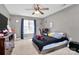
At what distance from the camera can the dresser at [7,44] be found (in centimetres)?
162

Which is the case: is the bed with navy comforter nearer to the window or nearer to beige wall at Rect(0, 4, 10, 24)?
the window

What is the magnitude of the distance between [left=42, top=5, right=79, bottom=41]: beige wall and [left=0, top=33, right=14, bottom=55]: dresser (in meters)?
0.64

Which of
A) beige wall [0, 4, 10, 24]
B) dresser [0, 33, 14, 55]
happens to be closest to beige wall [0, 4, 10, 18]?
beige wall [0, 4, 10, 24]

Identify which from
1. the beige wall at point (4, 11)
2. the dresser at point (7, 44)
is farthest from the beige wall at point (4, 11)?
the dresser at point (7, 44)

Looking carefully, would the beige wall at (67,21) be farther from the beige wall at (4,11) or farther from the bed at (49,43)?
the beige wall at (4,11)

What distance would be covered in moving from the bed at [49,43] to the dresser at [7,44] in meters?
0.38

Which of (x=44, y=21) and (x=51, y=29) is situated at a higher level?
(x=44, y=21)

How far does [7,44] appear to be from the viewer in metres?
1.73

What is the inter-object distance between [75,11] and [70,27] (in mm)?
282

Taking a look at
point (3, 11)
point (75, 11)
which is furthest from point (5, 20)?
point (75, 11)

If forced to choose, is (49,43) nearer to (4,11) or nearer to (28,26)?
(28,26)

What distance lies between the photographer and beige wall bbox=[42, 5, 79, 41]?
178 cm
